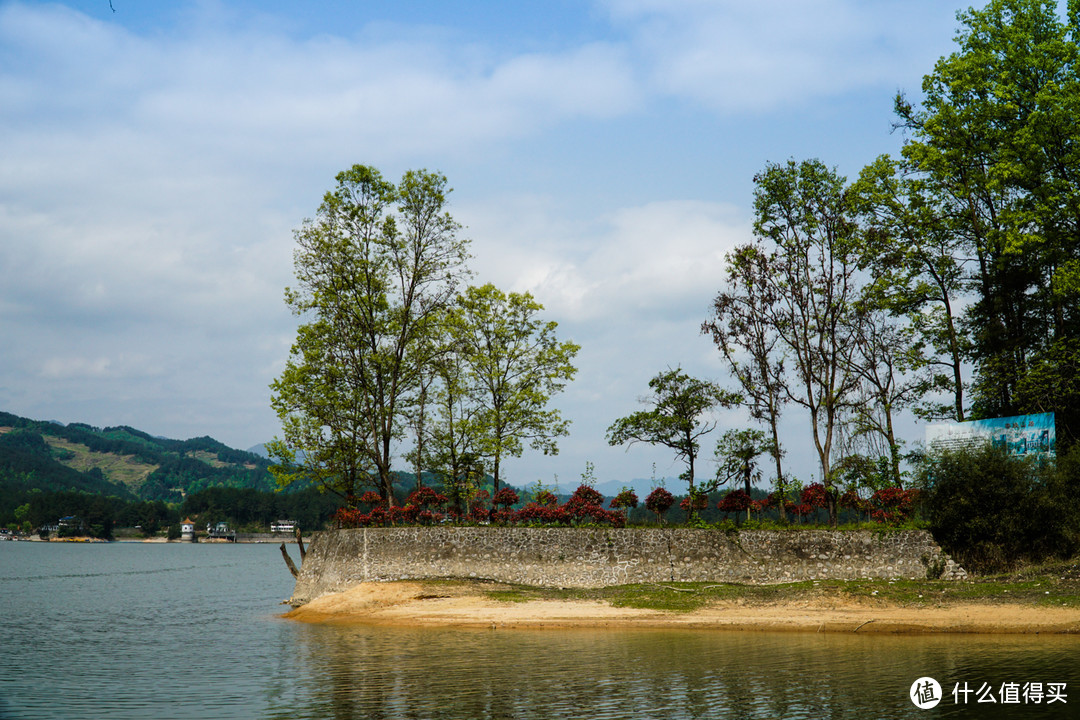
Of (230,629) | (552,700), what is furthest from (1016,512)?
(230,629)

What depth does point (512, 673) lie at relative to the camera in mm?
20875

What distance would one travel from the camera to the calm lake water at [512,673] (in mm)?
17266

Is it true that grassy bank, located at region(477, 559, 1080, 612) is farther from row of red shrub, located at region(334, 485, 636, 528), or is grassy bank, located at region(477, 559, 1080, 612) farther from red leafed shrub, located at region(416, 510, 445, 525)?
red leafed shrub, located at region(416, 510, 445, 525)

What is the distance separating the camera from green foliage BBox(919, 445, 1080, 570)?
30234mm

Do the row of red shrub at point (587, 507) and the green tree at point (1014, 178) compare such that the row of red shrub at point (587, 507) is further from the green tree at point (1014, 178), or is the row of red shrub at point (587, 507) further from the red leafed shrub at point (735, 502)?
the green tree at point (1014, 178)

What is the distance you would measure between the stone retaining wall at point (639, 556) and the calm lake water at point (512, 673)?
4622mm

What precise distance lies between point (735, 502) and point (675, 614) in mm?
7951

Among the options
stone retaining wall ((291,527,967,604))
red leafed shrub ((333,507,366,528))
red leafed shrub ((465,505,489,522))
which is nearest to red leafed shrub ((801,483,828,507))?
stone retaining wall ((291,527,967,604))

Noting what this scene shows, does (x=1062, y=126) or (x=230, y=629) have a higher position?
(x=1062, y=126)

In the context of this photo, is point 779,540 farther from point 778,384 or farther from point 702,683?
point 702,683

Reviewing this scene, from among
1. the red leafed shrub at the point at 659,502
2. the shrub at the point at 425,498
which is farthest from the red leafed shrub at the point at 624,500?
the shrub at the point at 425,498

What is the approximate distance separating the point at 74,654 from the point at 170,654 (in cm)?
331

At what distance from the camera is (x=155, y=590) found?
5869 cm

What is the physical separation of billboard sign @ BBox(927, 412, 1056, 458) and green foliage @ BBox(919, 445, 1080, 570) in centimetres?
172
